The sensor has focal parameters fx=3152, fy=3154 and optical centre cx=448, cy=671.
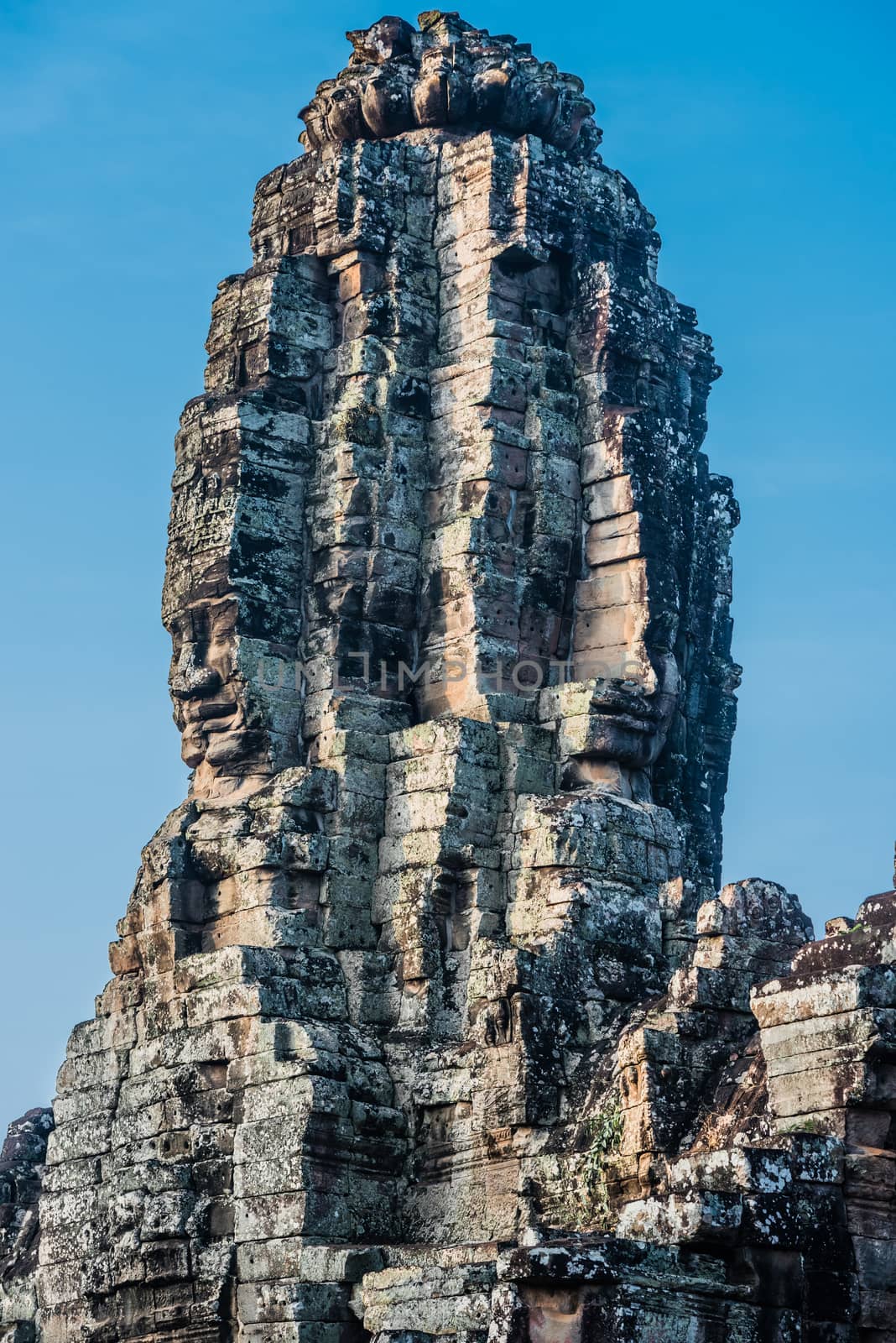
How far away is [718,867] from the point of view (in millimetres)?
35906

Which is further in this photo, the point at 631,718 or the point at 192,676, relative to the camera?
the point at 192,676

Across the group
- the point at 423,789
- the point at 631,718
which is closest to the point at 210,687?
the point at 423,789

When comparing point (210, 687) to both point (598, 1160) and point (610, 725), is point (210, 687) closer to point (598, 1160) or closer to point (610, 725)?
point (610, 725)

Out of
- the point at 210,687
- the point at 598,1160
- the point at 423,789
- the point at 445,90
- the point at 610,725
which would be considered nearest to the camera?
the point at 598,1160

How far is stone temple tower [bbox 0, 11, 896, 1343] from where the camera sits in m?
29.5

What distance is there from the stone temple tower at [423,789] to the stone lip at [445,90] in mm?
50

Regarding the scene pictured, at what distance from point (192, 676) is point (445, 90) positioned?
285 inches

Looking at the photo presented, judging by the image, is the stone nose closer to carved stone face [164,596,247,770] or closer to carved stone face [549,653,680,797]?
carved stone face [164,596,247,770]

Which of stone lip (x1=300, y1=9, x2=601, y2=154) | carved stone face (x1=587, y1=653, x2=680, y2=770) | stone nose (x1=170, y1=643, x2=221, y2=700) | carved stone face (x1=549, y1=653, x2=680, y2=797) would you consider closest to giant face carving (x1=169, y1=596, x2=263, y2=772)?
stone nose (x1=170, y1=643, x2=221, y2=700)

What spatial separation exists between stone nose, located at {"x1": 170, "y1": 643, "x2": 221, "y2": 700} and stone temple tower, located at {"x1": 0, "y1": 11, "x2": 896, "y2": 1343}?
5cm

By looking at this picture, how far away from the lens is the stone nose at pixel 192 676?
33.5m

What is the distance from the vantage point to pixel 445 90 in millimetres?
35156

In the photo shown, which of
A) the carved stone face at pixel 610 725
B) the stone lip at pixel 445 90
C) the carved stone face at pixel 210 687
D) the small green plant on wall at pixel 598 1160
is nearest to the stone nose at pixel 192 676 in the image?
the carved stone face at pixel 210 687

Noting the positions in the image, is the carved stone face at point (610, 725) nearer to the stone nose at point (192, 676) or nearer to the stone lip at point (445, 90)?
the stone nose at point (192, 676)
